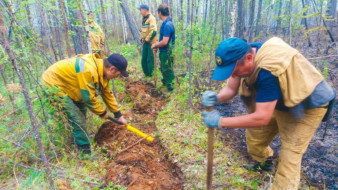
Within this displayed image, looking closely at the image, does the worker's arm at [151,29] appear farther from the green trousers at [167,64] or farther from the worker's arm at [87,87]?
the worker's arm at [87,87]

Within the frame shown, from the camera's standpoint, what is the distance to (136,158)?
3236 mm

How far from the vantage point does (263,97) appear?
1.82 meters

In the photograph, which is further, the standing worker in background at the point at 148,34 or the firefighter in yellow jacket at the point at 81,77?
the standing worker in background at the point at 148,34

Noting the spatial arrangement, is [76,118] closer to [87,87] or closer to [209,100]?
[87,87]

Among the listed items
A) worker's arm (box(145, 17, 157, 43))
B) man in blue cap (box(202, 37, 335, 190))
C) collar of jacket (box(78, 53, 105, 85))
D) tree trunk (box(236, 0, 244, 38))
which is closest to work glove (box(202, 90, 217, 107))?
man in blue cap (box(202, 37, 335, 190))

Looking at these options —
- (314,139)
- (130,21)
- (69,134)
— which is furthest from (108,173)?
(130,21)

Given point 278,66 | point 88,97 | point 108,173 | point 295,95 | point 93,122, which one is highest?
point 278,66

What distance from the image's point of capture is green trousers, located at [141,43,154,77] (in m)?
6.14

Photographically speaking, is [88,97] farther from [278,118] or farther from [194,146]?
[278,118]

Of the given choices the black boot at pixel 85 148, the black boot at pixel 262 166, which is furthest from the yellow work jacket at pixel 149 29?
the black boot at pixel 262 166

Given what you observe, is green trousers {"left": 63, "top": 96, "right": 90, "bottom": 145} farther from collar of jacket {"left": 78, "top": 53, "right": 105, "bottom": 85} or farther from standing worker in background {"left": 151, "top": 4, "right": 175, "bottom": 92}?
standing worker in background {"left": 151, "top": 4, "right": 175, "bottom": 92}

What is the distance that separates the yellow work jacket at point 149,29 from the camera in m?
5.80

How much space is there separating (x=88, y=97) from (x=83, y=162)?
1.09m

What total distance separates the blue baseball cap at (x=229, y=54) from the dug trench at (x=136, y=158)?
6.14 ft
